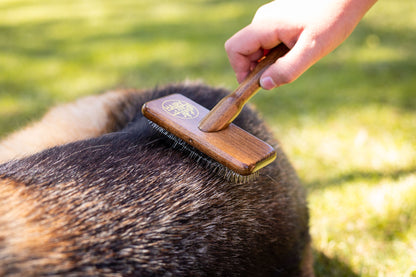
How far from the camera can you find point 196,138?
1.83 metres

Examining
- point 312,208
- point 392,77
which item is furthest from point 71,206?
point 392,77

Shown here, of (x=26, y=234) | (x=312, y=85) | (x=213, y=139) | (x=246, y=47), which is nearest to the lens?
(x=26, y=234)

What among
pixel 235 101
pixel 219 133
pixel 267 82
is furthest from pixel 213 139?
pixel 267 82


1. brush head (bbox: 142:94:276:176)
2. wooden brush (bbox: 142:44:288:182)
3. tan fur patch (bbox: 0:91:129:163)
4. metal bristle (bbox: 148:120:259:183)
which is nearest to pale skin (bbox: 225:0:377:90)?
wooden brush (bbox: 142:44:288:182)

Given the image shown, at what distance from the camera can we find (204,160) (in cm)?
195

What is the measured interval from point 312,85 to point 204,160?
4.29m

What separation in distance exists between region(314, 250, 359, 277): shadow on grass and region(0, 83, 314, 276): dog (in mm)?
441

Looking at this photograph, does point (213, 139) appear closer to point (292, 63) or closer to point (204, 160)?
point (204, 160)

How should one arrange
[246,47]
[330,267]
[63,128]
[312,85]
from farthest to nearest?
1. [312,85]
2. [330,267]
3. [63,128]
4. [246,47]

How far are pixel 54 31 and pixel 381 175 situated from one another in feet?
24.6

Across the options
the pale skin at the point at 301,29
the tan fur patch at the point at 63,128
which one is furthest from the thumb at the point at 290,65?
the tan fur patch at the point at 63,128

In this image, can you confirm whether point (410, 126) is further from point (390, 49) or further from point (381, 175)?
point (390, 49)

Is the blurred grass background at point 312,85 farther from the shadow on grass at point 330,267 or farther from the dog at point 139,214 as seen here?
the dog at point 139,214

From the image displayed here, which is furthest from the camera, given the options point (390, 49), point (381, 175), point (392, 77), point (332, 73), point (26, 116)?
point (390, 49)
